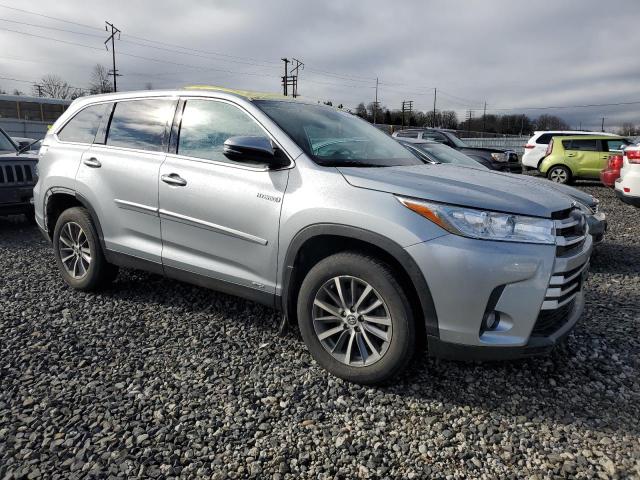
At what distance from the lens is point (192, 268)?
351cm

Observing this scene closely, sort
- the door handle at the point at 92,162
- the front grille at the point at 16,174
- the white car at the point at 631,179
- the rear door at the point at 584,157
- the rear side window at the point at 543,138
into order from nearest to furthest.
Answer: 1. the door handle at the point at 92,162
2. the front grille at the point at 16,174
3. the white car at the point at 631,179
4. the rear door at the point at 584,157
5. the rear side window at the point at 543,138

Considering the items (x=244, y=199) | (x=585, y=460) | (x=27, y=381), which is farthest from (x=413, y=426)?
(x=27, y=381)

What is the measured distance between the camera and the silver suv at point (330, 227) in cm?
251

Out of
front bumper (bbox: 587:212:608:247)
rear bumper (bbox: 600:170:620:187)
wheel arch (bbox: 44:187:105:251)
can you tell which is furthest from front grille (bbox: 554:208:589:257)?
rear bumper (bbox: 600:170:620:187)

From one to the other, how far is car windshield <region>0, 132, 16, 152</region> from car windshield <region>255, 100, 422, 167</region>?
6145 millimetres

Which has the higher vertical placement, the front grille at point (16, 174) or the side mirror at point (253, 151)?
the side mirror at point (253, 151)

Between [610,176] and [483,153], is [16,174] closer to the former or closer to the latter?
[610,176]

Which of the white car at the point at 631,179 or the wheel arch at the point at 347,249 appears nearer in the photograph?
the wheel arch at the point at 347,249

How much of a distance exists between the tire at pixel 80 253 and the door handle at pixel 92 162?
0.43m

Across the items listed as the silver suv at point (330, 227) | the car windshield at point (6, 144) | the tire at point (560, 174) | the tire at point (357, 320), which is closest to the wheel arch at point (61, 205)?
the silver suv at point (330, 227)

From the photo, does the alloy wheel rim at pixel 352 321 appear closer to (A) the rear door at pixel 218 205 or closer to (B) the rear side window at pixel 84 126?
(A) the rear door at pixel 218 205

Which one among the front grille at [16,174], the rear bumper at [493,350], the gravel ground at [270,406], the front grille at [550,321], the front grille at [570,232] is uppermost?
the front grille at [16,174]

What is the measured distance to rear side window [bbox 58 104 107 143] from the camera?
424 cm

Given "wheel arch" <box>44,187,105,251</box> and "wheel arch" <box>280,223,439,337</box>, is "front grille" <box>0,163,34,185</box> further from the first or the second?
"wheel arch" <box>280,223,439,337</box>
